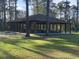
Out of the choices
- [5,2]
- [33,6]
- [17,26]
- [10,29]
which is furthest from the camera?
[33,6]

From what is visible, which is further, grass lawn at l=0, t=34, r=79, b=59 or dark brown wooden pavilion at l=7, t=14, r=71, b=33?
dark brown wooden pavilion at l=7, t=14, r=71, b=33

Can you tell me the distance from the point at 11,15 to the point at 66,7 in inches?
606

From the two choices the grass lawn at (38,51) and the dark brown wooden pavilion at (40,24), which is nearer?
the grass lawn at (38,51)

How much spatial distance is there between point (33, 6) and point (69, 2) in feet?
33.2

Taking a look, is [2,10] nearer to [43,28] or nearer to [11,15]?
[11,15]

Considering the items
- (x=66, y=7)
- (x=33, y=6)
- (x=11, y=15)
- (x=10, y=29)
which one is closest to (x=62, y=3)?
(x=66, y=7)

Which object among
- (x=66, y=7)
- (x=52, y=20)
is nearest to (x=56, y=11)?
(x=66, y=7)

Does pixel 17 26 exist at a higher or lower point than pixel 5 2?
lower

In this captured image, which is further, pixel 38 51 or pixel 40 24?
pixel 40 24

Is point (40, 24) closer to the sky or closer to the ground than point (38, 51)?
closer to the sky

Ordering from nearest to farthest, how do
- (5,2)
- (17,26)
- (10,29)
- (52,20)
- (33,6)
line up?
(52,20) → (17,26) → (10,29) → (5,2) → (33,6)

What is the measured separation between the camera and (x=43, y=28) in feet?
143

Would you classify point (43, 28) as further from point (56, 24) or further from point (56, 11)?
point (56, 11)

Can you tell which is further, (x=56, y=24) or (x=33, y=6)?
(x=33, y=6)
